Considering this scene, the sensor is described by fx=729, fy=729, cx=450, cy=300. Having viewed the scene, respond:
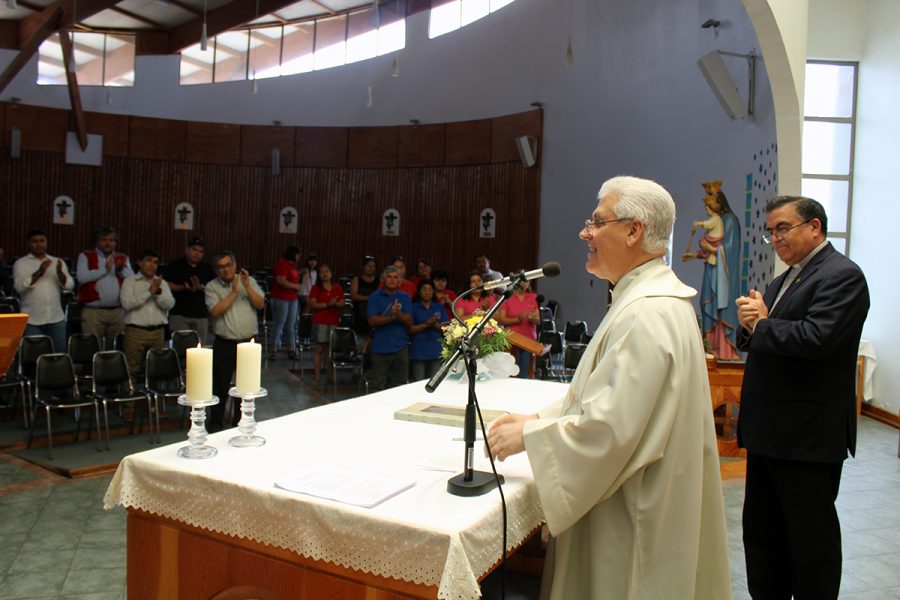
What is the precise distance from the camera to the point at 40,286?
22.1 feet

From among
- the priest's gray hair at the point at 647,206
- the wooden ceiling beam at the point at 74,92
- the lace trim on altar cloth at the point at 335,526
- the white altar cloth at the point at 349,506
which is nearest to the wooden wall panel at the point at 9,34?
the wooden ceiling beam at the point at 74,92

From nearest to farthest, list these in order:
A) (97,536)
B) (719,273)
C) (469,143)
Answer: (97,536)
(719,273)
(469,143)

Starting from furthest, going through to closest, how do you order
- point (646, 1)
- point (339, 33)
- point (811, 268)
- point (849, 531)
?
point (339, 33)
point (646, 1)
point (849, 531)
point (811, 268)

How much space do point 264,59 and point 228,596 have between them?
48.8 ft

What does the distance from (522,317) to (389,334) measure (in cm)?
136

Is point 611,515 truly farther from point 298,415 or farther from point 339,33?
point 339,33

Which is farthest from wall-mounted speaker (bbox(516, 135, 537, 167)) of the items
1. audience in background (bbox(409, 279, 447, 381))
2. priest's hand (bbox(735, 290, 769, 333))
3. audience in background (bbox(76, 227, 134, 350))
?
priest's hand (bbox(735, 290, 769, 333))

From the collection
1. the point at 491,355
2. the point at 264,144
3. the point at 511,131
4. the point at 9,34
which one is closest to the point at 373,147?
the point at 264,144

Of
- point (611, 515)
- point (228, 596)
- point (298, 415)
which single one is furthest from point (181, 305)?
point (611, 515)

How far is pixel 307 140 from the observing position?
14891mm

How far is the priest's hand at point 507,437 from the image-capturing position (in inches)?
75.8

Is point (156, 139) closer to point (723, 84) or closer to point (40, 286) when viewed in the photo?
point (40, 286)

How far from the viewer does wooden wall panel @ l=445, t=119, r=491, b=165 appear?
43.5 ft

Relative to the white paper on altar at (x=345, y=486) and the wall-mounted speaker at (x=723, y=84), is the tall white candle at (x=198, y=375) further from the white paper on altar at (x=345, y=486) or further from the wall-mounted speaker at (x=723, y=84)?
the wall-mounted speaker at (x=723, y=84)
